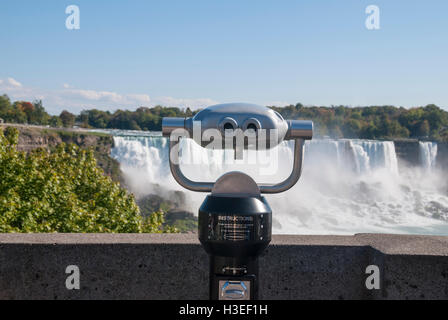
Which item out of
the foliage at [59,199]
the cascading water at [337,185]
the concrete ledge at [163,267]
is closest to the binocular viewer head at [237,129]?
the concrete ledge at [163,267]

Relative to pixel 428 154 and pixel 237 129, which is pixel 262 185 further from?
pixel 428 154

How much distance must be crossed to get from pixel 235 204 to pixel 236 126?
0.25 metres

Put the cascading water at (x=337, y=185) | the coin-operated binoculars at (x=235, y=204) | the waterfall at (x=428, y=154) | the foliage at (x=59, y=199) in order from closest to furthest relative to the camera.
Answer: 1. the coin-operated binoculars at (x=235, y=204)
2. the foliage at (x=59, y=199)
3. the cascading water at (x=337, y=185)
4. the waterfall at (x=428, y=154)

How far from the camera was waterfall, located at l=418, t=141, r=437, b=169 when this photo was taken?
47344 millimetres

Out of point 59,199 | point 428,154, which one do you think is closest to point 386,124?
point 428,154

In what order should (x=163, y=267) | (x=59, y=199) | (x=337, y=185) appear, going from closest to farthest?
(x=163, y=267)
(x=59, y=199)
(x=337, y=185)

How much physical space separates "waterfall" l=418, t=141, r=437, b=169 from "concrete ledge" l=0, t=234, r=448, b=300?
48268mm

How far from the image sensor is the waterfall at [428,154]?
4734 cm

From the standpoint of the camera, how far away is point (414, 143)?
1882 inches

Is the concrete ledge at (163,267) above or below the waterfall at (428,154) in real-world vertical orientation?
above

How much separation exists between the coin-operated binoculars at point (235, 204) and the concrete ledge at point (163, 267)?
0.89 meters

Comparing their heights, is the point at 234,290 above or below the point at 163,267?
above

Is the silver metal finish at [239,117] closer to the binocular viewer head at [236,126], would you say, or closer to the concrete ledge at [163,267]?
the binocular viewer head at [236,126]

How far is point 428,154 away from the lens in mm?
48188
